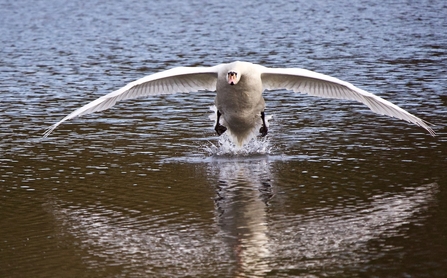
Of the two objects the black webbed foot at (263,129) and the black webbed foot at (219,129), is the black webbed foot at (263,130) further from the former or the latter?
the black webbed foot at (219,129)

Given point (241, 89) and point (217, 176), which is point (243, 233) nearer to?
point (217, 176)

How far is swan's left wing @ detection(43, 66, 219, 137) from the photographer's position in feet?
43.3

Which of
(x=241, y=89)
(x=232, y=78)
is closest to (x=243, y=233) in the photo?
(x=232, y=78)

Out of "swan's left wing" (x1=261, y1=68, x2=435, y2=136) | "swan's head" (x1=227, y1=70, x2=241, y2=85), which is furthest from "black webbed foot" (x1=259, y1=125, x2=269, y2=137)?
"swan's head" (x1=227, y1=70, x2=241, y2=85)

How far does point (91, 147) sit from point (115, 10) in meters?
23.0

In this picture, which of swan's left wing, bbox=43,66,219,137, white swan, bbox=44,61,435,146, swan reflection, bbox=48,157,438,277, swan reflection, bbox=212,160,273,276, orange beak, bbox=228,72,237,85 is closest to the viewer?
swan reflection, bbox=48,157,438,277

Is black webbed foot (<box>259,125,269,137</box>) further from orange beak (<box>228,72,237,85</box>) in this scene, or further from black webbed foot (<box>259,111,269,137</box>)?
orange beak (<box>228,72,237,85</box>)

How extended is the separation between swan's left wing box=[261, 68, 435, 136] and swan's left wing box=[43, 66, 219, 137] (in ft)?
2.71

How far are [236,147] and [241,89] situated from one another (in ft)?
3.96

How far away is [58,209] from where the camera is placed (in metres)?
11.0

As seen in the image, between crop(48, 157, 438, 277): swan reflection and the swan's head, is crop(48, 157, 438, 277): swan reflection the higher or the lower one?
the lower one

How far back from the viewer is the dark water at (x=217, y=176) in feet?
29.6

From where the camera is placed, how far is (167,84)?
14164 millimetres

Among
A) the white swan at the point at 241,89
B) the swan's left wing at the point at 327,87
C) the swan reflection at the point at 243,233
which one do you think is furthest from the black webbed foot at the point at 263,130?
the swan reflection at the point at 243,233
